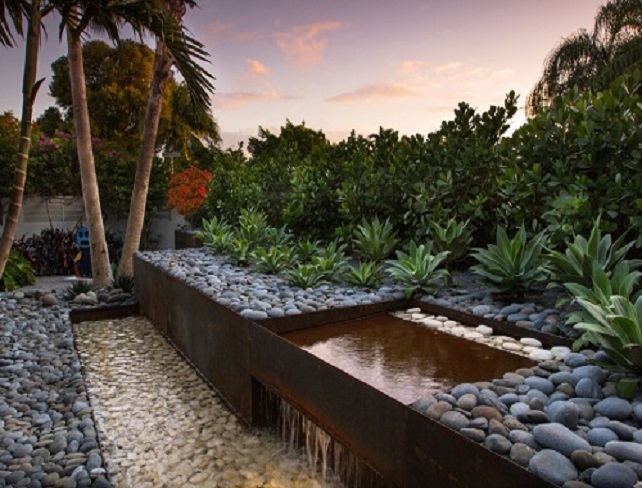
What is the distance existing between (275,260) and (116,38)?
7.52ft

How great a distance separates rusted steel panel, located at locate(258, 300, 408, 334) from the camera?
3.10m

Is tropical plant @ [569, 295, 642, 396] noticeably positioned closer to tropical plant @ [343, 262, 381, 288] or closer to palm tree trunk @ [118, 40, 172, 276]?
tropical plant @ [343, 262, 381, 288]

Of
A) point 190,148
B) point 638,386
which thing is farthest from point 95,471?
point 190,148

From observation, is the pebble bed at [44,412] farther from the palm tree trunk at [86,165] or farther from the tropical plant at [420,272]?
the tropical plant at [420,272]

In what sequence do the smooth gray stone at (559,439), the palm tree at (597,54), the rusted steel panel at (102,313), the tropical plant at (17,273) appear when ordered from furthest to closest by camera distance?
the palm tree at (597,54)
the tropical plant at (17,273)
the rusted steel panel at (102,313)
the smooth gray stone at (559,439)

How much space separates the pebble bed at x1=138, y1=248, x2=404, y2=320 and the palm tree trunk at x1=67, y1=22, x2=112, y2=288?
191 centimetres

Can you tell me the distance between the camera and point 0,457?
8.16 ft

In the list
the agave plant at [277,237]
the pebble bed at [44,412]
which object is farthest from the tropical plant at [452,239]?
the pebble bed at [44,412]

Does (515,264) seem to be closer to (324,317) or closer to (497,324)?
(497,324)

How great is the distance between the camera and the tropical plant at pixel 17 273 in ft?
23.1

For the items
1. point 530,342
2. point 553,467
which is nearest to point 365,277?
point 530,342

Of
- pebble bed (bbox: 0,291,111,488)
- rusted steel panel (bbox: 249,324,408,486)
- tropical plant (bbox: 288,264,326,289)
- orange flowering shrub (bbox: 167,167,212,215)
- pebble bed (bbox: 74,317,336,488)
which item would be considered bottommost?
pebble bed (bbox: 74,317,336,488)

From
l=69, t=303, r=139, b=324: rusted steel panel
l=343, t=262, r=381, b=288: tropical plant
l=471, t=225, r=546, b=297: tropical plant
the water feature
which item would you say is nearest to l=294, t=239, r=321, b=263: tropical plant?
l=343, t=262, r=381, b=288: tropical plant

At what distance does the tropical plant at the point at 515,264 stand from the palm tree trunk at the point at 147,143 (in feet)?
16.2
